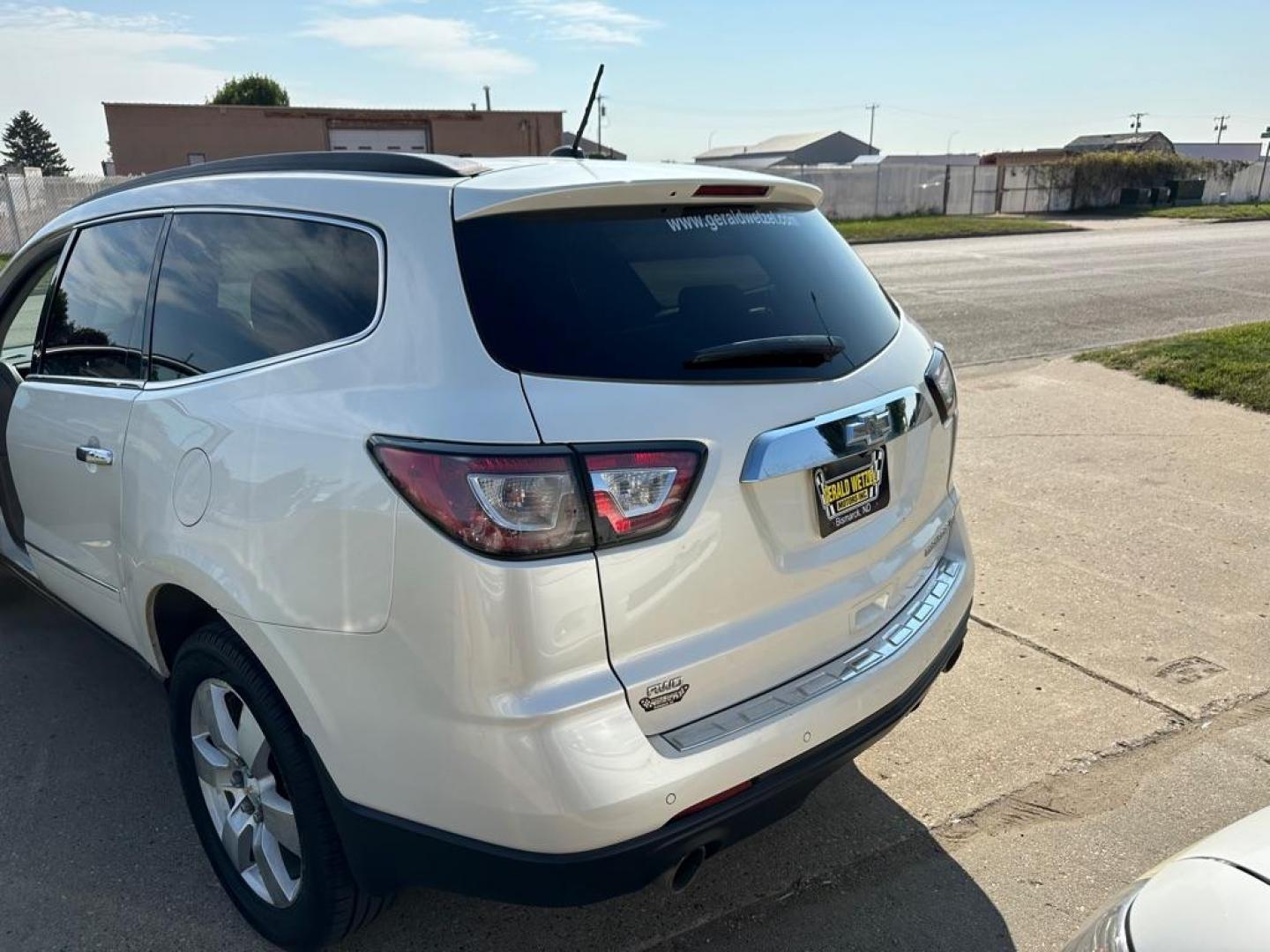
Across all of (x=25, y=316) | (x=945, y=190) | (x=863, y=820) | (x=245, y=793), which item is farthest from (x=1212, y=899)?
(x=945, y=190)

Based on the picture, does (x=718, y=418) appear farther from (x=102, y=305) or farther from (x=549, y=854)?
(x=102, y=305)

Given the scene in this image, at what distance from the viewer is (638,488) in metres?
1.89

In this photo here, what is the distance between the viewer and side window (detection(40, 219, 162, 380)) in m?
2.87

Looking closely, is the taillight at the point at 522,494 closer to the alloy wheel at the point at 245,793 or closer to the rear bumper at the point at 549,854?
the rear bumper at the point at 549,854

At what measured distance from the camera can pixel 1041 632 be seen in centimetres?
397

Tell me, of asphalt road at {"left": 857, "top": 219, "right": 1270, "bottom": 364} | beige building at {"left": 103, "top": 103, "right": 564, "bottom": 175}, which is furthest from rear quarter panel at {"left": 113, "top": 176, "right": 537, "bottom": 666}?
beige building at {"left": 103, "top": 103, "right": 564, "bottom": 175}

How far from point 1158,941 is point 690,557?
39.3 inches

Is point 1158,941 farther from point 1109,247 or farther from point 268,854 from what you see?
point 1109,247

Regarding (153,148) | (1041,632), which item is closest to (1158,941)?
(1041,632)

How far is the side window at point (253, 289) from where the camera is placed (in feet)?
7.13

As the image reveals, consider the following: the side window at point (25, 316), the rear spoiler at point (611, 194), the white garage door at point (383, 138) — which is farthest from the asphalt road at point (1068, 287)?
the white garage door at point (383, 138)

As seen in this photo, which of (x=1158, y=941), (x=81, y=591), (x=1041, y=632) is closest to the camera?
(x=1158, y=941)

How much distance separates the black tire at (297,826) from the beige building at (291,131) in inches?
1955

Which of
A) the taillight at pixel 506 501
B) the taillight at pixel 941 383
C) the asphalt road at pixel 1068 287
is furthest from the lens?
the asphalt road at pixel 1068 287
